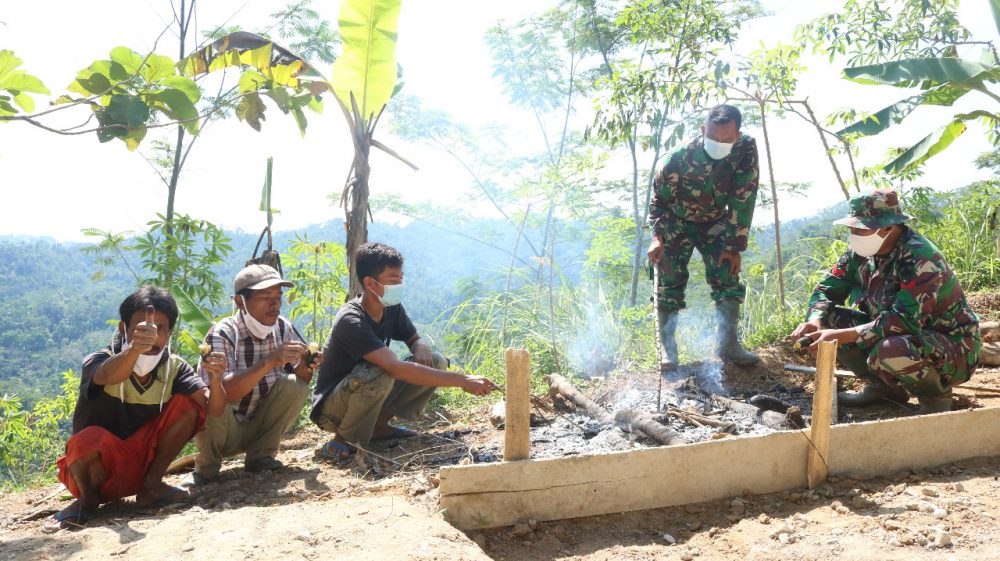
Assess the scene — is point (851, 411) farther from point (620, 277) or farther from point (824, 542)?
point (620, 277)

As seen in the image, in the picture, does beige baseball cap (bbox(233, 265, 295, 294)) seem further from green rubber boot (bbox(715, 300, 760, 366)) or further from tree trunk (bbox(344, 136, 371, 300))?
green rubber boot (bbox(715, 300, 760, 366))

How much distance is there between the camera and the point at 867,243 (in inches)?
156

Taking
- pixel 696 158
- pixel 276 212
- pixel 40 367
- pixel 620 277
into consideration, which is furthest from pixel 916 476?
pixel 40 367

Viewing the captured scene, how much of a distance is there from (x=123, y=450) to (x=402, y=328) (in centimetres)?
167

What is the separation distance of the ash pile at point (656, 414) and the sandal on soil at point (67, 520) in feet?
7.05

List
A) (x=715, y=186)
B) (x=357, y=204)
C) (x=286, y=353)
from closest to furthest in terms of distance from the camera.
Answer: (x=286, y=353)
(x=715, y=186)
(x=357, y=204)

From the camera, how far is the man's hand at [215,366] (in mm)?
3236

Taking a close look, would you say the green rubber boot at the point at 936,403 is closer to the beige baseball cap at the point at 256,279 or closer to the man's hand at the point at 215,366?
the beige baseball cap at the point at 256,279

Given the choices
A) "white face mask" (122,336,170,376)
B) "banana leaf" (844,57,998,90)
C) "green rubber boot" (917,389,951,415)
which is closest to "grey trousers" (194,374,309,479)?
"white face mask" (122,336,170,376)

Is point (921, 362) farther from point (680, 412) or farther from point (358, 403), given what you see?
point (358, 403)

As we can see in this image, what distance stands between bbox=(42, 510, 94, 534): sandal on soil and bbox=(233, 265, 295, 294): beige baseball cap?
1.25 m

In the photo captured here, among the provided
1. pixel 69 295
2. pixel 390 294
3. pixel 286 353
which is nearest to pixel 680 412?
pixel 390 294

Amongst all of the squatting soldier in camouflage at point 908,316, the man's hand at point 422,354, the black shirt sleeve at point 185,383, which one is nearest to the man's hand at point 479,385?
the man's hand at point 422,354

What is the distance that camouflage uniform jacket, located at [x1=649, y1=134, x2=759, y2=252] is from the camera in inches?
197
